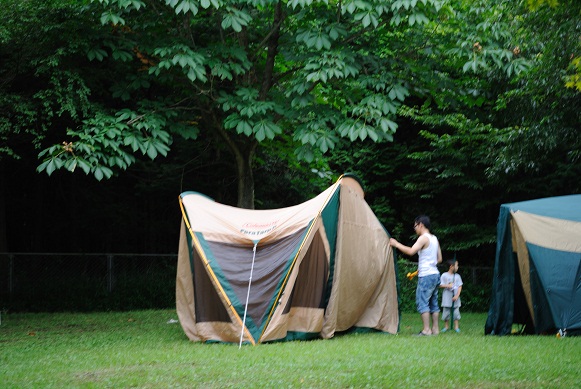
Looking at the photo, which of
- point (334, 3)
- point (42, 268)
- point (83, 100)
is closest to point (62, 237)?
point (42, 268)

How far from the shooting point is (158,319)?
543 inches

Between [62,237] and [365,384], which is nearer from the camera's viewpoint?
[365,384]

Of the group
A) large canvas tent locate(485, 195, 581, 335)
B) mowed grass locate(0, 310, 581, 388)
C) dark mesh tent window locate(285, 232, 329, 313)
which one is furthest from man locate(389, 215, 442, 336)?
dark mesh tent window locate(285, 232, 329, 313)

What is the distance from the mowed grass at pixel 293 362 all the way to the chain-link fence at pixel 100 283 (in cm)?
453

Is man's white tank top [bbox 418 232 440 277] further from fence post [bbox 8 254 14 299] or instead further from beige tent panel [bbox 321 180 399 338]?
fence post [bbox 8 254 14 299]

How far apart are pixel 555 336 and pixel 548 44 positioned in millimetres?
4362

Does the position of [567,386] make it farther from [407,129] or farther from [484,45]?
[407,129]

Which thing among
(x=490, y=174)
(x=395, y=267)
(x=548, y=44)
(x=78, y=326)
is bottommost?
(x=78, y=326)

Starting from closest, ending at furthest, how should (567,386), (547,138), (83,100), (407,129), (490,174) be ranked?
(567,386)
(83,100)
(547,138)
(490,174)
(407,129)

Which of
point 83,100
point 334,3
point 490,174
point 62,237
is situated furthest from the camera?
point 62,237

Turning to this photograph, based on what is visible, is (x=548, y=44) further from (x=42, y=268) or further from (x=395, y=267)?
(x=42, y=268)

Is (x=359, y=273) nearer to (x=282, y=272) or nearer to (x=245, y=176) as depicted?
(x=282, y=272)

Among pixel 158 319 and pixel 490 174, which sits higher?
pixel 490 174

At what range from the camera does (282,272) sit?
9.87 metres
